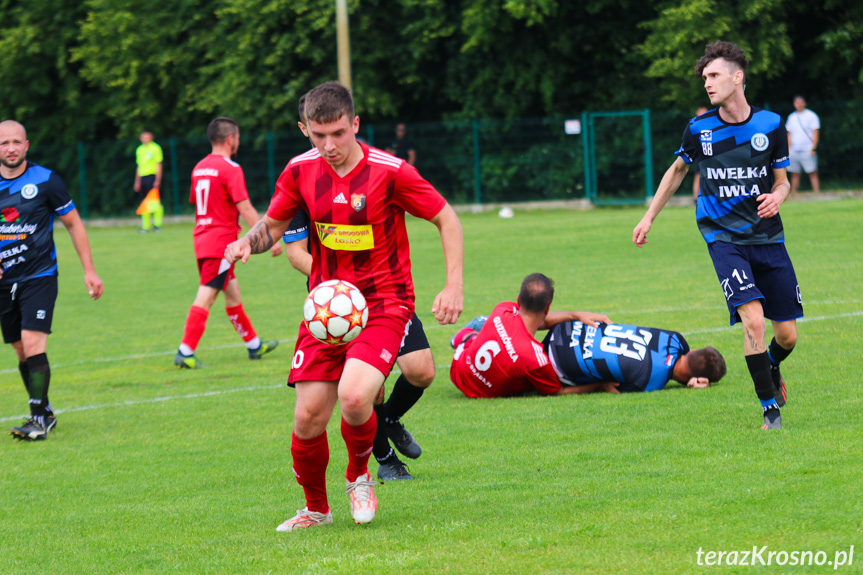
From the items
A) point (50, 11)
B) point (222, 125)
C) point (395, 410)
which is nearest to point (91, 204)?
point (50, 11)

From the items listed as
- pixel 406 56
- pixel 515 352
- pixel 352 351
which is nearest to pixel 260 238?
pixel 352 351

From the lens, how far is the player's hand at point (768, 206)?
585cm

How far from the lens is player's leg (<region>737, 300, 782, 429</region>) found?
594cm

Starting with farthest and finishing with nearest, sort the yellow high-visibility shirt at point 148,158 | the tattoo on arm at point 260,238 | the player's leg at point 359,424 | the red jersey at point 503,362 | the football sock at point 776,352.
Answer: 1. the yellow high-visibility shirt at point 148,158
2. the red jersey at point 503,362
3. the football sock at point 776,352
4. the tattoo on arm at point 260,238
5. the player's leg at point 359,424

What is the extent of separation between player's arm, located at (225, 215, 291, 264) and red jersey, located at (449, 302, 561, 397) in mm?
2716

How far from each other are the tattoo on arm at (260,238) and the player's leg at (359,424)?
720mm

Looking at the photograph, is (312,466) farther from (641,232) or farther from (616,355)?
(616,355)

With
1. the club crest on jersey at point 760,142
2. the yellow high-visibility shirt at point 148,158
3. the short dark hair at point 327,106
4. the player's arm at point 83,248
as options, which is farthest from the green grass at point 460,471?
the yellow high-visibility shirt at point 148,158

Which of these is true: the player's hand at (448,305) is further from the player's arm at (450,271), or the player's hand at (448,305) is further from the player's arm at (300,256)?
the player's arm at (300,256)

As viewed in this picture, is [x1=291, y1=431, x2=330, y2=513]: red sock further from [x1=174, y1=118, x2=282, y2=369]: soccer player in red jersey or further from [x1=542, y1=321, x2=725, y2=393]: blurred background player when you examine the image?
[x1=174, y1=118, x2=282, y2=369]: soccer player in red jersey

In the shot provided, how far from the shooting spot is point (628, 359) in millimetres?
7285

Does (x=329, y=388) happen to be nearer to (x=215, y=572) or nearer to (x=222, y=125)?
(x=215, y=572)

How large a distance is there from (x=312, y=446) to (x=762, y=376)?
279 centimetres

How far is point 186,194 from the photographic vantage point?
31.9 meters
